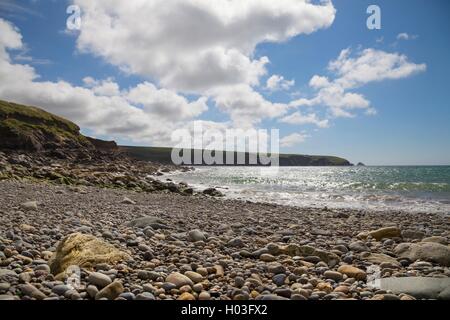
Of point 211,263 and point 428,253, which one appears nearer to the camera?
point 211,263

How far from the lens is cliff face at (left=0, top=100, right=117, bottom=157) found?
51.0 metres

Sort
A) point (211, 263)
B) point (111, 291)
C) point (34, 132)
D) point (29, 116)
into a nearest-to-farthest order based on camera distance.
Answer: point (111, 291) → point (211, 263) → point (34, 132) → point (29, 116)

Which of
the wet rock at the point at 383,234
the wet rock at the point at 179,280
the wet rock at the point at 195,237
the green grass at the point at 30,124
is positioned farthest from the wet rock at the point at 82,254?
the green grass at the point at 30,124

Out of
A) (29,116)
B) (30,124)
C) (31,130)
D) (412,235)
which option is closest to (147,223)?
(412,235)

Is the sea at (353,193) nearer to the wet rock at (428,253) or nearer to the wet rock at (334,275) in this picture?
the wet rock at (428,253)

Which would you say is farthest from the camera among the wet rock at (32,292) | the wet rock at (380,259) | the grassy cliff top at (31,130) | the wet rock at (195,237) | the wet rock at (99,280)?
the grassy cliff top at (31,130)

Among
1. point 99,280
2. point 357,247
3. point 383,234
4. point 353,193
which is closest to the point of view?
point 99,280

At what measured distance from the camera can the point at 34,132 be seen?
57906 mm

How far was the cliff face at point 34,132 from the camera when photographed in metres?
51.0

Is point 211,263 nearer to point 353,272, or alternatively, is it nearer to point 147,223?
point 353,272
